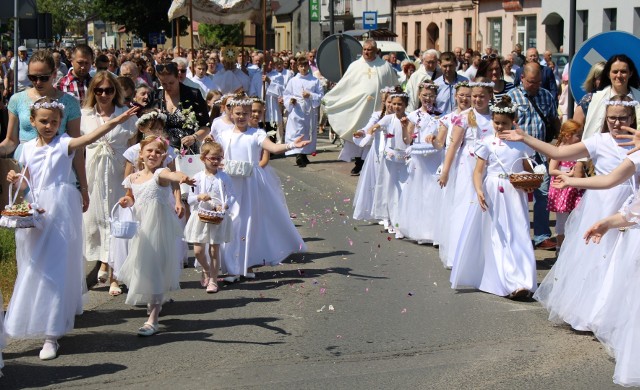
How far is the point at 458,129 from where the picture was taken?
11094 mm

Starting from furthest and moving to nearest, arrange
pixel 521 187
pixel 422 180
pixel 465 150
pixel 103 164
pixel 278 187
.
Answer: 1. pixel 422 180
2. pixel 278 187
3. pixel 465 150
4. pixel 103 164
5. pixel 521 187

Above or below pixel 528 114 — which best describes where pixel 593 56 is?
above

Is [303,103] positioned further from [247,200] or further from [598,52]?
[247,200]

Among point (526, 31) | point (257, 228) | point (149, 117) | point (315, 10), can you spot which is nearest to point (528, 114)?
point (257, 228)

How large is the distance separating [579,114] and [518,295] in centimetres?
270

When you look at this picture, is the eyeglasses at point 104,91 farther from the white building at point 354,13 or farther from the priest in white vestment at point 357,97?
the white building at point 354,13

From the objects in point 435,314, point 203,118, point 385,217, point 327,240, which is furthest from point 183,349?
point 385,217

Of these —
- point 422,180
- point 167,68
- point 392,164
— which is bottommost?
point 422,180

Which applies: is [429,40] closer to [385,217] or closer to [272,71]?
[272,71]

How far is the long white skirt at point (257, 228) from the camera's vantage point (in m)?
10.7

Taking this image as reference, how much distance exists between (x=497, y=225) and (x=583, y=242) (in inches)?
59.2

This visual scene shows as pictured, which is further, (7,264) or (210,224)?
(7,264)

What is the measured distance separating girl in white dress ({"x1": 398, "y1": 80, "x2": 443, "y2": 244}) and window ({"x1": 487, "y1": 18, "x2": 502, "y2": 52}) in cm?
3920

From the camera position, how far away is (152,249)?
28.2 feet
